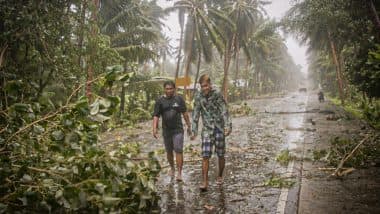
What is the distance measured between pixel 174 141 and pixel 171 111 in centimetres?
56

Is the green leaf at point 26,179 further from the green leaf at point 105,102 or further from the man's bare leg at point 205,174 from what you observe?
the man's bare leg at point 205,174

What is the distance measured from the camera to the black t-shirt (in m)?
7.18

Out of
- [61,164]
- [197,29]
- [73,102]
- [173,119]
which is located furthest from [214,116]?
[197,29]

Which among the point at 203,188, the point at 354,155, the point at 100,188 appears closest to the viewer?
the point at 100,188

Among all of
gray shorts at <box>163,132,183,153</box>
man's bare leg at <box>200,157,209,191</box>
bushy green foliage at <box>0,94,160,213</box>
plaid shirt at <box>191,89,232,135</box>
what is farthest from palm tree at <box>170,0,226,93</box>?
bushy green foliage at <box>0,94,160,213</box>

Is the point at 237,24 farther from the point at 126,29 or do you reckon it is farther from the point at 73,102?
the point at 73,102

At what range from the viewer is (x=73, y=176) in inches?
168

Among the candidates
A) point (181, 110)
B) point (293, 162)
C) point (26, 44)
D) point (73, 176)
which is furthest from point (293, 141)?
point (73, 176)

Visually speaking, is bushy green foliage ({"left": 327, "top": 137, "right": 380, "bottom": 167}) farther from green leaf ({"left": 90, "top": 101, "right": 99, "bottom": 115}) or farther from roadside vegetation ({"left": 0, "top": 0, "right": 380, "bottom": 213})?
green leaf ({"left": 90, "top": 101, "right": 99, "bottom": 115})

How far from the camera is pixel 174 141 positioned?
719cm

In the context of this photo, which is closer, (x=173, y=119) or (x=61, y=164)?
(x=61, y=164)

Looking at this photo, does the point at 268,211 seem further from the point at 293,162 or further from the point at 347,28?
the point at 347,28

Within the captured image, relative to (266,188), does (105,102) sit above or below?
above

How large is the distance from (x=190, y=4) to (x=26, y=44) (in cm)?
2177
